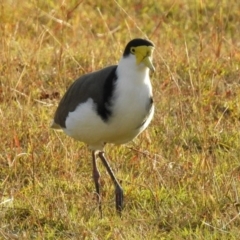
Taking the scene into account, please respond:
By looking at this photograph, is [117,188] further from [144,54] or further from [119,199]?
[144,54]

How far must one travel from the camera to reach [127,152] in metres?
6.44

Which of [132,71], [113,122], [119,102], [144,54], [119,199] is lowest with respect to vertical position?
[119,199]

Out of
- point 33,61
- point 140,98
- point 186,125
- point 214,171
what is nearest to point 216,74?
point 186,125

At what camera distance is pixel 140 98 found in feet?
17.1

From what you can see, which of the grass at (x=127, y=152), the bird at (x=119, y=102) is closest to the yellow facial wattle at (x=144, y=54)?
the bird at (x=119, y=102)

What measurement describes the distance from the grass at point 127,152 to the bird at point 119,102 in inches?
13.3

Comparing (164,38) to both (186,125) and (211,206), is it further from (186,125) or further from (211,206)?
(211,206)

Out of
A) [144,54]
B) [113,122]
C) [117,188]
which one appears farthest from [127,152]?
[144,54]

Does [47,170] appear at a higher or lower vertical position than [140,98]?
lower

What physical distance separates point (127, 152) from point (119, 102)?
131 centimetres

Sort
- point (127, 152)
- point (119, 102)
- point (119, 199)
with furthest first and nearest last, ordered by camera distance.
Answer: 1. point (127, 152)
2. point (119, 199)
3. point (119, 102)

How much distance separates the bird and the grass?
13.3 inches

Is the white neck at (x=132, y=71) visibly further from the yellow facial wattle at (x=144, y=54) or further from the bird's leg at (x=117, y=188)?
the bird's leg at (x=117, y=188)

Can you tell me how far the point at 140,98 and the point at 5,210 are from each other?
3.42ft
